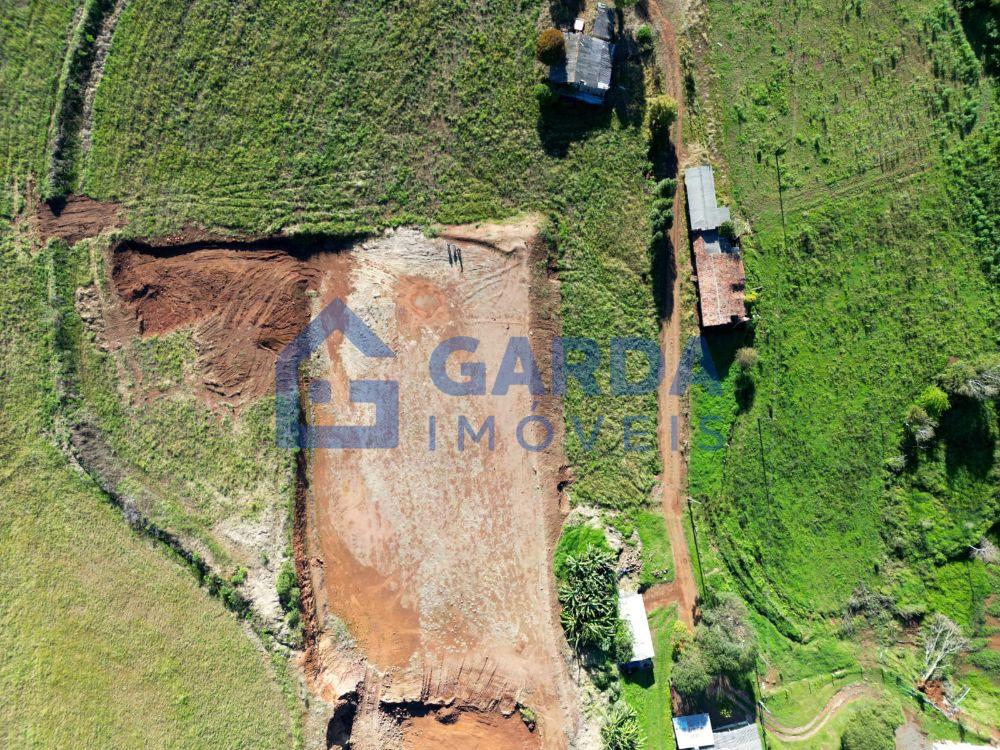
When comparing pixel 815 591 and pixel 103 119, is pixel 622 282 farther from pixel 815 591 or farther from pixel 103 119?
pixel 103 119

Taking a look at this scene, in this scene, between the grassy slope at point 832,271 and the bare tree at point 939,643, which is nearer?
the bare tree at point 939,643

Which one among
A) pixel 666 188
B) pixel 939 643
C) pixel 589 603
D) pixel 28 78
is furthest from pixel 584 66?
pixel 939 643

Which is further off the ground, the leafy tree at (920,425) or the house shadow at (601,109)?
the house shadow at (601,109)

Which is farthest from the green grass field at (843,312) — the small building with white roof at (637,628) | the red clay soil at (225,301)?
the red clay soil at (225,301)

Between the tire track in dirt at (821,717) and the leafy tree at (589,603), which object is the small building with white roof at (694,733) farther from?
the leafy tree at (589,603)

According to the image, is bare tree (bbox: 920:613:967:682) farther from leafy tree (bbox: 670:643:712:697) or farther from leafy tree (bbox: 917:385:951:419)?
leafy tree (bbox: 670:643:712:697)

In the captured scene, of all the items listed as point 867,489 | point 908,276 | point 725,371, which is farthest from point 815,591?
point 908,276

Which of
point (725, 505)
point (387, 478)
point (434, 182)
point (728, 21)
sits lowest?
point (725, 505)
